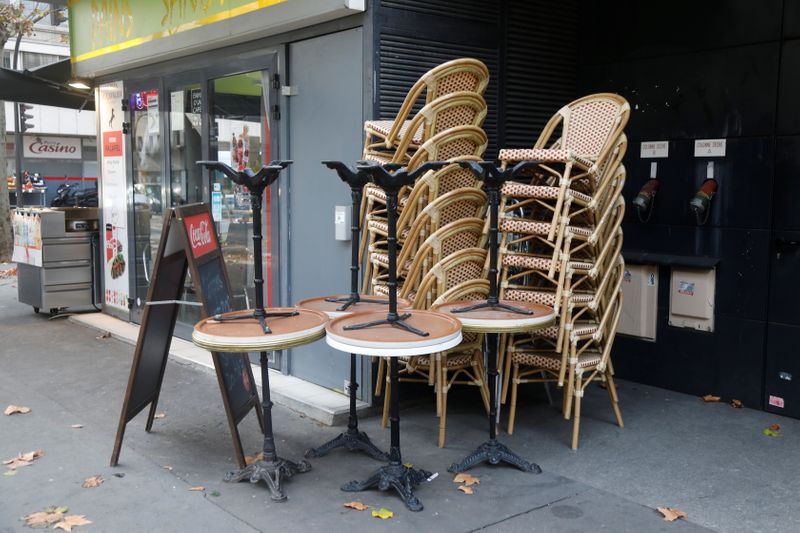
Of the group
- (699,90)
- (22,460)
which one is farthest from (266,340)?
(699,90)

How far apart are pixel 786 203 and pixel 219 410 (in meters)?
4.43

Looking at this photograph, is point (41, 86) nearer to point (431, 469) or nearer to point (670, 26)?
point (670, 26)

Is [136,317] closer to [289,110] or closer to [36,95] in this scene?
[36,95]

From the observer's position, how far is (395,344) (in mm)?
3715

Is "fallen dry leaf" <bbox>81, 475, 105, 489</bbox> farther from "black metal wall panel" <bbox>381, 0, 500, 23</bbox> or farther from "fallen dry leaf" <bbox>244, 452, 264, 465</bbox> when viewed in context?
"black metal wall panel" <bbox>381, 0, 500, 23</bbox>

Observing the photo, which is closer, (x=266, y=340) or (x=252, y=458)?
(x=266, y=340)

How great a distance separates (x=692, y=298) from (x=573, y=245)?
1439 mm

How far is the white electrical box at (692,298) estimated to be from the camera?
590 cm

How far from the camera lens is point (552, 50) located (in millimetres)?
6602

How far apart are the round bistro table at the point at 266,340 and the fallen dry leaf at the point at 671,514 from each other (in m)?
2.00

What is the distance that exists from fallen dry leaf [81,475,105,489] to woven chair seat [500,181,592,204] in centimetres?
Result: 303

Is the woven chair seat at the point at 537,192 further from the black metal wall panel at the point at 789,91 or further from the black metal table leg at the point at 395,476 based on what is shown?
the black metal wall panel at the point at 789,91

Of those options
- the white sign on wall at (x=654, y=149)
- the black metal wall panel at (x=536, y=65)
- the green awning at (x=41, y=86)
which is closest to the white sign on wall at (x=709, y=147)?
the white sign on wall at (x=654, y=149)

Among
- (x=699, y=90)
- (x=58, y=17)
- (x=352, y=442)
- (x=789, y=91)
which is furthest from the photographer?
(x=58, y=17)
